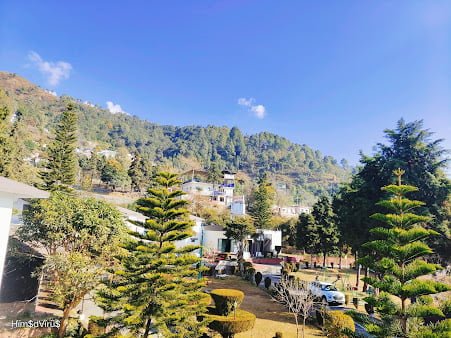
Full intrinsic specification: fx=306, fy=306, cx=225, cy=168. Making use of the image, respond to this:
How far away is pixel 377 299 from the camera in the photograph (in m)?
8.13

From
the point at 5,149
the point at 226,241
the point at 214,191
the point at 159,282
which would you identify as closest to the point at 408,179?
the point at 159,282

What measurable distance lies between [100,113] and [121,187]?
384ft

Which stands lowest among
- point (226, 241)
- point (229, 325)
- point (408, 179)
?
point (229, 325)

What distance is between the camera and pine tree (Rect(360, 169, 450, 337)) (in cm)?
775

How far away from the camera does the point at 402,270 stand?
26.8 feet

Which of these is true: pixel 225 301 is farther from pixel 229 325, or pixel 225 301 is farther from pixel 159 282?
pixel 159 282

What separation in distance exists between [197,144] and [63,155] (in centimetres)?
13674

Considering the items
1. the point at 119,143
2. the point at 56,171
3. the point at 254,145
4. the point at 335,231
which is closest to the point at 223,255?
the point at 335,231

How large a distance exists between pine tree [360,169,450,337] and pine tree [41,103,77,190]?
31903 millimetres

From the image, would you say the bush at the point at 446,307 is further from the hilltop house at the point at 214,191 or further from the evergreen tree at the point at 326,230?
the hilltop house at the point at 214,191

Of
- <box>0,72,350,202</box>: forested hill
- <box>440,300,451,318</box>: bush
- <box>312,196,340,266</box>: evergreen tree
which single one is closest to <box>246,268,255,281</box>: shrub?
<box>312,196,340,266</box>: evergreen tree

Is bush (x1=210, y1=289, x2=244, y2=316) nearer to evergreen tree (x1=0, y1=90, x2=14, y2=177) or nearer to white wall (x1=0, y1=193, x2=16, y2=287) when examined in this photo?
white wall (x1=0, y1=193, x2=16, y2=287)

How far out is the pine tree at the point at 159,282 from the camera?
10.3 meters

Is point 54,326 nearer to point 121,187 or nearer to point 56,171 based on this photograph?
point 56,171
